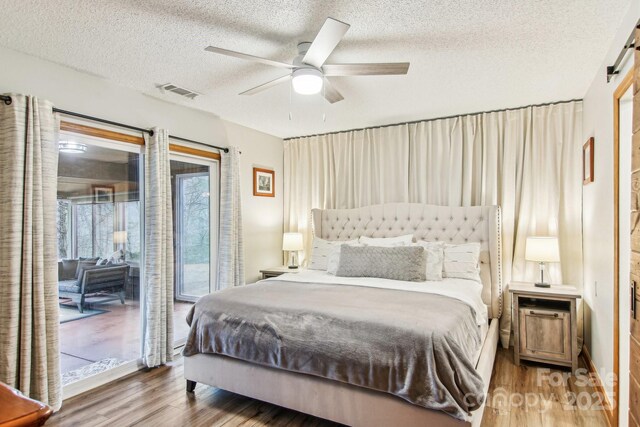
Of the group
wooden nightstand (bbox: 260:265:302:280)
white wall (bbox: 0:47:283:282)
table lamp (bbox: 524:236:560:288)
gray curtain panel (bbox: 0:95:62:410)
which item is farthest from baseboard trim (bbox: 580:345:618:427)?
gray curtain panel (bbox: 0:95:62:410)

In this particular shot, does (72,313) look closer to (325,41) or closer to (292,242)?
(292,242)

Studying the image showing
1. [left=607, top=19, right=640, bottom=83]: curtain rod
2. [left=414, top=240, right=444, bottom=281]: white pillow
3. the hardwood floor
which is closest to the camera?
[left=607, top=19, right=640, bottom=83]: curtain rod

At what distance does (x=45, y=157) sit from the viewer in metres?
2.58

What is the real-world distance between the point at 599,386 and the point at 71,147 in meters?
4.51

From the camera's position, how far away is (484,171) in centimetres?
397

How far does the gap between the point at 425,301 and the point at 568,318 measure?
5.02ft

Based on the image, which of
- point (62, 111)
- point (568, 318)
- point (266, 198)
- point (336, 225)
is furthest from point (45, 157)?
point (568, 318)

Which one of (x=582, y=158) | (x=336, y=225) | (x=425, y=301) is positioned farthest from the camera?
(x=336, y=225)

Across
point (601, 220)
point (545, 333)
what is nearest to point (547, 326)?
point (545, 333)

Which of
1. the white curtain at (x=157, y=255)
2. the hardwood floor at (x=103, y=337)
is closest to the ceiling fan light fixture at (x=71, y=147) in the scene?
the white curtain at (x=157, y=255)

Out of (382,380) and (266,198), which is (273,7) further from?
(266,198)

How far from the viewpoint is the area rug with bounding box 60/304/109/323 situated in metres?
2.97

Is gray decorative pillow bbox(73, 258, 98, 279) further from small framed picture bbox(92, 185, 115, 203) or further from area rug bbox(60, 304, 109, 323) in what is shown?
small framed picture bbox(92, 185, 115, 203)

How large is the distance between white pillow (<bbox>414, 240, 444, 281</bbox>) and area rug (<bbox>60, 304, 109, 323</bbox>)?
306 cm
